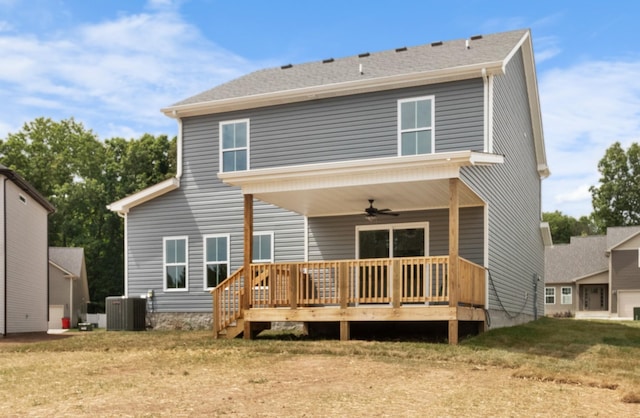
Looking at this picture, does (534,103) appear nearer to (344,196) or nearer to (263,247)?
(263,247)

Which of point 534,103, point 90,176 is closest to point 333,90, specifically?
point 534,103

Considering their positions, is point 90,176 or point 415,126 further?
point 90,176

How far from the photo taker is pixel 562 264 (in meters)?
47.8

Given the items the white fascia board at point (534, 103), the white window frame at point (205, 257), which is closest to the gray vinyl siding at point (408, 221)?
the white window frame at point (205, 257)

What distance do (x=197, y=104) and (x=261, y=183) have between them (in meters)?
6.25

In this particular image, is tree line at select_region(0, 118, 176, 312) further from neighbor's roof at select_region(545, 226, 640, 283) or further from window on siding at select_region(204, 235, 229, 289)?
window on siding at select_region(204, 235, 229, 289)

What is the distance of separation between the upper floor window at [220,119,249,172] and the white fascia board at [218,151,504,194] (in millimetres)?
5219

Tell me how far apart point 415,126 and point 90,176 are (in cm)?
3708

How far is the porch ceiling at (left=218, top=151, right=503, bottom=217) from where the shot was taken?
41.3 feet

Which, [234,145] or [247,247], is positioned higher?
[234,145]

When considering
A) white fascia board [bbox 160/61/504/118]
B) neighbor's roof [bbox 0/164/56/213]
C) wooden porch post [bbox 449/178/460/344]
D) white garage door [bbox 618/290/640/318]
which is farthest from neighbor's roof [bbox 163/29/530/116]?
white garage door [bbox 618/290/640/318]

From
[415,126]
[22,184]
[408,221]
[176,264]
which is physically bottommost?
[176,264]

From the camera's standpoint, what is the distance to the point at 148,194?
786 inches

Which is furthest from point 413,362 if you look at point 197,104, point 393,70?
point 197,104
